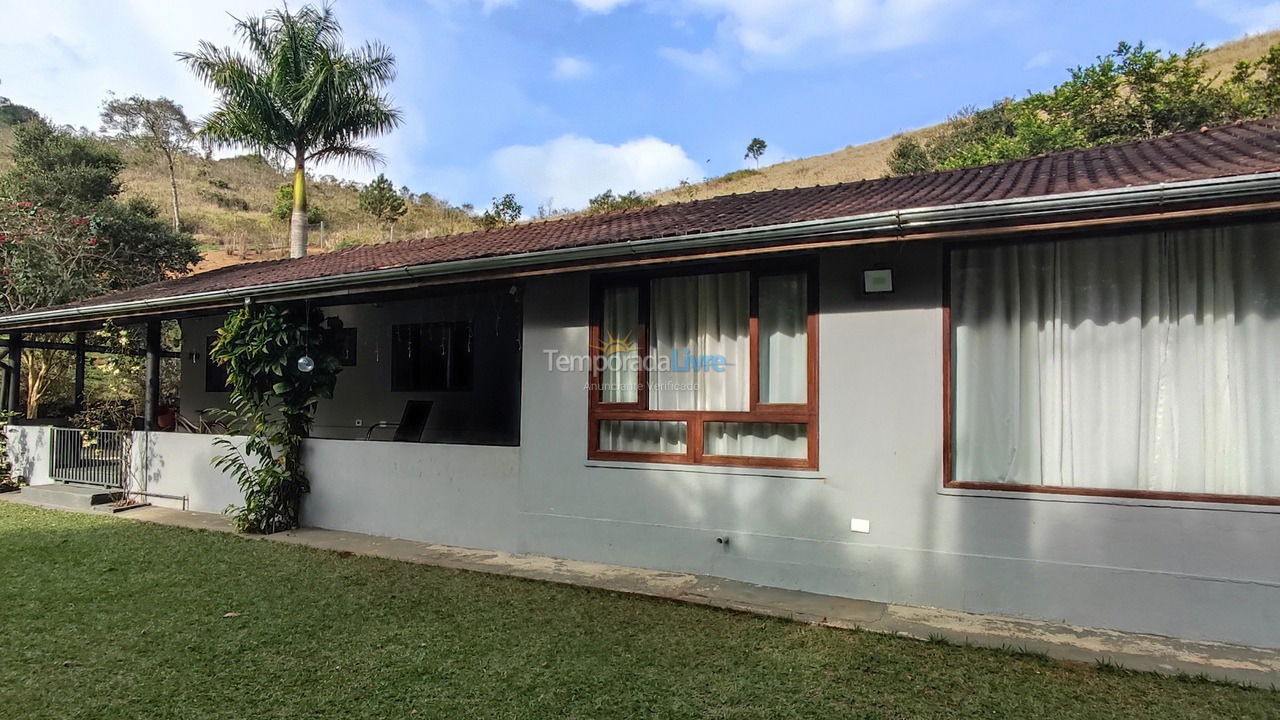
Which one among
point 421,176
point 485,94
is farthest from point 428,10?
point 421,176

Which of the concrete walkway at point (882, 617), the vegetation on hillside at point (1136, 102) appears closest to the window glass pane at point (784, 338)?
the concrete walkway at point (882, 617)

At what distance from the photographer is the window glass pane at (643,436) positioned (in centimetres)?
637

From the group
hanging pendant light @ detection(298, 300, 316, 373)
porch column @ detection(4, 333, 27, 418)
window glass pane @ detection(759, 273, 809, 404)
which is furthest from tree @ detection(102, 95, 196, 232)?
window glass pane @ detection(759, 273, 809, 404)

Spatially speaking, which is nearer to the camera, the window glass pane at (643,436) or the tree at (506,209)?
the window glass pane at (643,436)

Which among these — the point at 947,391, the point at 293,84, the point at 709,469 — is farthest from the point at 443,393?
the point at 293,84

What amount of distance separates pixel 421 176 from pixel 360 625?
1985 inches

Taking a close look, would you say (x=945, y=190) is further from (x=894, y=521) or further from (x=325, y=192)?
(x=325, y=192)

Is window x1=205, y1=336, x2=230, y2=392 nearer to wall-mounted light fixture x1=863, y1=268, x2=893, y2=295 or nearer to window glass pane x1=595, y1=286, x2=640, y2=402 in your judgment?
window glass pane x1=595, y1=286, x2=640, y2=402

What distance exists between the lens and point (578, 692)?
3.84 m

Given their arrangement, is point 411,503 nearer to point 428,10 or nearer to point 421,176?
point 428,10

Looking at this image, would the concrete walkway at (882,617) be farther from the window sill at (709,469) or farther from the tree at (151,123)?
the tree at (151,123)

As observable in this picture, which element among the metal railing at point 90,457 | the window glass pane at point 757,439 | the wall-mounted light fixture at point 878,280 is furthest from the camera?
the metal railing at point 90,457

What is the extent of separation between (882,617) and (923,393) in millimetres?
1586

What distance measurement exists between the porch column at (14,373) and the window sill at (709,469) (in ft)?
35.8
